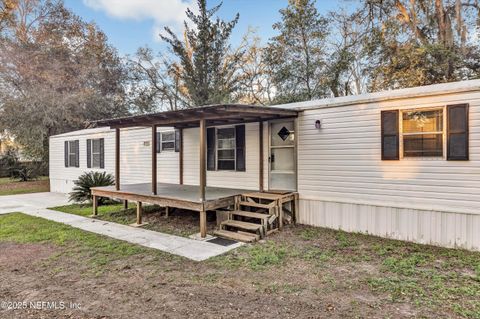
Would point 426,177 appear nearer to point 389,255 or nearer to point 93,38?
point 389,255

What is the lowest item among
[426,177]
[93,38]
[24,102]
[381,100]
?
[426,177]

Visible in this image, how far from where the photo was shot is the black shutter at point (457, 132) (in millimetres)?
4875

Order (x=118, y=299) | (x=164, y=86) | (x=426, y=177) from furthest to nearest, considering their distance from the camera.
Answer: (x=164, y=86) < (x=426, y=177) < (x=118, y=299)

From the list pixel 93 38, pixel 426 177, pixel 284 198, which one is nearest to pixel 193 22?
pixel 93 38

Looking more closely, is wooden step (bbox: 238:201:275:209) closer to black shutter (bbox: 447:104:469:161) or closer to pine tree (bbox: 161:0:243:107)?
black shutter (bbox: 447:104:469:161)

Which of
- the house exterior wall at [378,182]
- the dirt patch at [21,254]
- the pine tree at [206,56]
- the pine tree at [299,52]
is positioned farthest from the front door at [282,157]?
the pine tree at [206,56]

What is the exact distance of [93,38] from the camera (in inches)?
790

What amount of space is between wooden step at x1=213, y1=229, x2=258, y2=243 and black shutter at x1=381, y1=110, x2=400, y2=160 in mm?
2992

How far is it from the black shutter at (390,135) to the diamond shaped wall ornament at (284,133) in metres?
2.17

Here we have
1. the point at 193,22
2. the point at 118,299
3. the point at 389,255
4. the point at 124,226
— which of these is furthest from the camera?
the point at 193,22

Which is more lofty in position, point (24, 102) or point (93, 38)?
point (93, 38)

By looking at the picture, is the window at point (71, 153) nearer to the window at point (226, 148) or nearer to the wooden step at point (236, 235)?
the window at point (226, 148)

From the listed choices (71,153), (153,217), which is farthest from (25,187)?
(153,217)

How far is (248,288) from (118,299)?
1.56 metres
